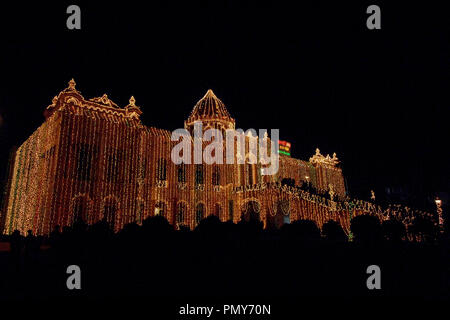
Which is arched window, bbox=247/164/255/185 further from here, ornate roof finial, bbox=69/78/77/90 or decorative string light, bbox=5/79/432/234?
ornate roof finial, bbox=69/78/77/90

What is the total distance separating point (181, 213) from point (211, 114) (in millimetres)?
7862

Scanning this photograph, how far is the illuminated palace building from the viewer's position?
54.5 feet

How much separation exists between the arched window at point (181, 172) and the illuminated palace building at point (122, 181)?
2.6 inches

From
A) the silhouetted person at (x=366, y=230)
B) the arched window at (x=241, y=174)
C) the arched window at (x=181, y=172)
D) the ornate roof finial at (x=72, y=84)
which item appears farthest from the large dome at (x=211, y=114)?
the silhouetted person at (x=366, y=230)

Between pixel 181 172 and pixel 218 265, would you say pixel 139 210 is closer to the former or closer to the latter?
pixel 181 172

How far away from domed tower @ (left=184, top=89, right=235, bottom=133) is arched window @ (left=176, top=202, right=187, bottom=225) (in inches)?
237

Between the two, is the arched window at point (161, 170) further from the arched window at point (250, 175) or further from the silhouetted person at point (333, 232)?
the silhouetted person at point (333, 232)

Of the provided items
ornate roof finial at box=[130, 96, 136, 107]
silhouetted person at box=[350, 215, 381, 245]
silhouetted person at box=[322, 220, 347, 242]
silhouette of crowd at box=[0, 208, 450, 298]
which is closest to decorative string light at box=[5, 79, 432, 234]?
ornate roof finial at box=[130, 96, 136, 107]

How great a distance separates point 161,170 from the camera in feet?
67.1

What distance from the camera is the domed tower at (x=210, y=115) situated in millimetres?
23766

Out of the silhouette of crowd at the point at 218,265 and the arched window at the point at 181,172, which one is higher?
the arched window at the point at 181,172

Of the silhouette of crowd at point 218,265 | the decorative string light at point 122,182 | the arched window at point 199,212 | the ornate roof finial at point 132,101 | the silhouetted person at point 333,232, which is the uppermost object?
the ornate roof finial at point 132,101

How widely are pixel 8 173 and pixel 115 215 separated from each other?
10622 millimetres
